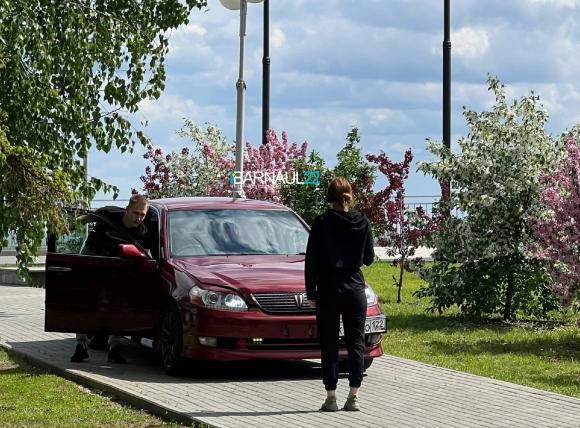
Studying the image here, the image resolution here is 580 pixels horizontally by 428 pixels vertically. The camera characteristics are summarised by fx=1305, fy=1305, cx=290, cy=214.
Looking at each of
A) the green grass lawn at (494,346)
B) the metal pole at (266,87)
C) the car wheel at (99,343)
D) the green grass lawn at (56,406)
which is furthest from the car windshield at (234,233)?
the metal pole at (266,87)

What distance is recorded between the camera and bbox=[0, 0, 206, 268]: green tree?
11.7 m

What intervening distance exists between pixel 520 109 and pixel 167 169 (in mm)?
14378

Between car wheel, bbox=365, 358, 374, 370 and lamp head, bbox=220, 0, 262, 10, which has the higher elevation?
lamp head, bbox=220, 0, 262, 10

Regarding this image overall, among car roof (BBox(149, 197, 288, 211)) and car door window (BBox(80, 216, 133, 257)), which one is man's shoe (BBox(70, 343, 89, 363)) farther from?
car roof (BBox(149, 197, 288, 211))

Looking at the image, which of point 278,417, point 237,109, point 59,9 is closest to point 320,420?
point 278,417

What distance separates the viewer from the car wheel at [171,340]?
41.0 ft

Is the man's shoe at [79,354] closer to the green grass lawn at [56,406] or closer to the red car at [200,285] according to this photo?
the red car at [200,285]

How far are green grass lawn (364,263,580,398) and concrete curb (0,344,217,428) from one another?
12.9 feet

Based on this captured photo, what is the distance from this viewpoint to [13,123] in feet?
44.2

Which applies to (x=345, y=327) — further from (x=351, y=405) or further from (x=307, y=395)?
(x=307, y=395)

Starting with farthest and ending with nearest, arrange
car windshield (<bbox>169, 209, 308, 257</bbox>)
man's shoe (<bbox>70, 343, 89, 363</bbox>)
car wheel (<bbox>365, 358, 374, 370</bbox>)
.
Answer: man's shoe (<bbox>70, 343, 89, 363</bbox>) → car windshield (<bbox>169, 209, 308, 257</bbox>) → car wheel (<bbox>365, 358, 374, 370</bbox>)

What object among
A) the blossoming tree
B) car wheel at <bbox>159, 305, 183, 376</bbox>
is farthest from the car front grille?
the blossoming tree

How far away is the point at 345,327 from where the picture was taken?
34.8 ft

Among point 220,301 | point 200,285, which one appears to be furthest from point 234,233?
point 220,301
